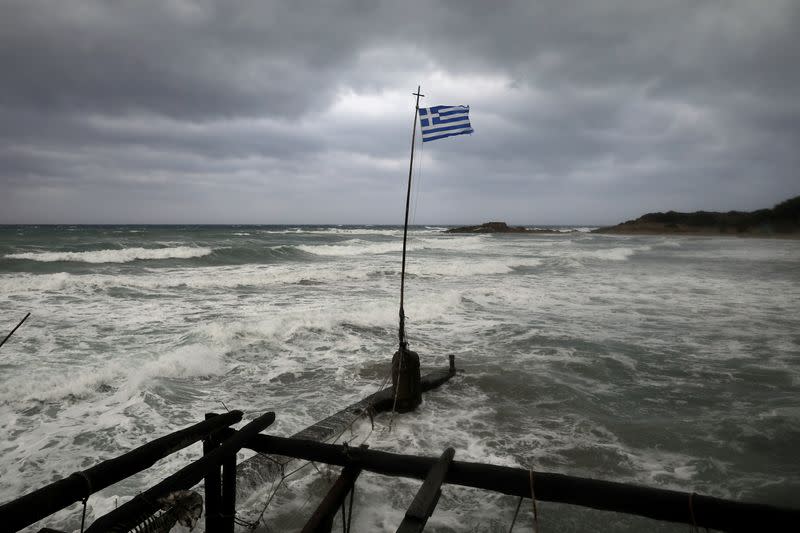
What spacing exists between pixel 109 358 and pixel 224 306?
543 cm

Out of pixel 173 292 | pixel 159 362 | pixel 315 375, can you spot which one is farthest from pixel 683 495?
pixel 173 292

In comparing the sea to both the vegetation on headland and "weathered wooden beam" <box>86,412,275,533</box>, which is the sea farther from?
the vegetation on headland

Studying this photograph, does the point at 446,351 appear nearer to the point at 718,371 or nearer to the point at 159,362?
the point at 718,371

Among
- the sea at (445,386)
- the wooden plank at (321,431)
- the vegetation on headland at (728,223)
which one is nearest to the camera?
the wooden plank at (321,431)

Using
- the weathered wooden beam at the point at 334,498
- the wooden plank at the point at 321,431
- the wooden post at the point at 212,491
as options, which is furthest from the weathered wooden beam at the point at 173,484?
the wooden plank at the point at 321,431

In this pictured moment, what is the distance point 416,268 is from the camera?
980 inches

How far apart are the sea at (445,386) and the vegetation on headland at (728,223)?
80.0 meters

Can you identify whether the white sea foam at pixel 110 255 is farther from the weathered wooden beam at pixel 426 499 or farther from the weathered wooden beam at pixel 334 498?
the weathered wooden beam at pixel 426 499

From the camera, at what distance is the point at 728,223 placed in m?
85.6

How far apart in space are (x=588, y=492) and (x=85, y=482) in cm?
251

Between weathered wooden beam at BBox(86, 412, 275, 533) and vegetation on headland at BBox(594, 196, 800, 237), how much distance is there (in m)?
90.4

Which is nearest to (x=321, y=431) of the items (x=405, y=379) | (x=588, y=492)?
(x=405, y=379)

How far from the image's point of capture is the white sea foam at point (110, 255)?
2612 centimetres

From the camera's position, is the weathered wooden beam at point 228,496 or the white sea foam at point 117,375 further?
the white sea foam at point 117,375
